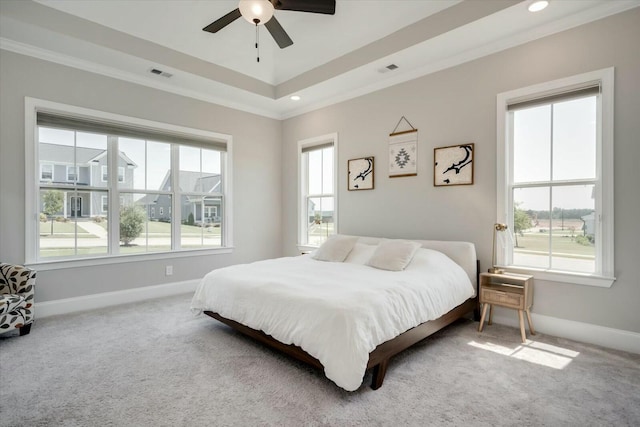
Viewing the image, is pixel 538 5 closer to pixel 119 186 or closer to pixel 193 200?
pixel 193 200

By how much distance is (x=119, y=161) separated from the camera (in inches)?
159

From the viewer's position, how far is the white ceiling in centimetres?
297

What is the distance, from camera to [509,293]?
2.93 meters

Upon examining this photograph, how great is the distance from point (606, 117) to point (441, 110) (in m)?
1.50

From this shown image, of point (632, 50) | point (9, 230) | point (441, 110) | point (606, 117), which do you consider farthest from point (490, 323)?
point (9, 230)

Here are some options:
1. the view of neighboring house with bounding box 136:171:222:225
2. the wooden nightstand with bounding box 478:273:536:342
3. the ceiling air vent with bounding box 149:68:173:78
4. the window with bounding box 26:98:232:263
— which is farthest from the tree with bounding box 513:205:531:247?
the ceiling air vent with bounding box 149:68:173:78

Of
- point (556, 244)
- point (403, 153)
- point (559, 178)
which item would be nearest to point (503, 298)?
point (556, 244)

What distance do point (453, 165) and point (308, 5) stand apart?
7.37ft

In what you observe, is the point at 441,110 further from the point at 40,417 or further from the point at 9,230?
the point at 9,230

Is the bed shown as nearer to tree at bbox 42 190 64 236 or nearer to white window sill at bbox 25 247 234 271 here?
white window sill at bbox 25 247 234 271

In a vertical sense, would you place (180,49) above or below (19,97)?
above

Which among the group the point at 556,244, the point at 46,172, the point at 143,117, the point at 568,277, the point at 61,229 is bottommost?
the point at 568,277

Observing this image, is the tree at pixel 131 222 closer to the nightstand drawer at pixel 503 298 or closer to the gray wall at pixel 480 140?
the gray wall at pixel 480 140

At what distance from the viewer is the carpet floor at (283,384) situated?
182 centimetres
